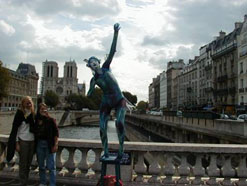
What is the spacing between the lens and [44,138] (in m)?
6.12

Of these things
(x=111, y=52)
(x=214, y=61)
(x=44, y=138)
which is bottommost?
(x=44, y=138)

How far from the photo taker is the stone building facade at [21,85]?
107 metres

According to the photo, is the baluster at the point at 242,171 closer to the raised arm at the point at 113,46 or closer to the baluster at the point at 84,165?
the baluster at the point at 84,165

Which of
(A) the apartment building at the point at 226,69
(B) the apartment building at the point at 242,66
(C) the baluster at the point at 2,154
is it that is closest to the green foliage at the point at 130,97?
(A) the apartment building at the point at 226,69

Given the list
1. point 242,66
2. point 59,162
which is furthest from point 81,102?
point 59,162

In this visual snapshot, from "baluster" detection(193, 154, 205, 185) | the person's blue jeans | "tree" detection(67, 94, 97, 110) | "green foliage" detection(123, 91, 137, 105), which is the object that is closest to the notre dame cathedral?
"tree" detection(67, 94, 97, 110)

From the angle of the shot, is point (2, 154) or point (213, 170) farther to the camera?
point (2, 154)

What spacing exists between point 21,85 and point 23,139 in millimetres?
120727

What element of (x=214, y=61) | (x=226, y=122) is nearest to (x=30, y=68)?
(x=214, y=61)

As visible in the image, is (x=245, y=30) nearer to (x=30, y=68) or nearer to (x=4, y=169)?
(x=4, y=169)

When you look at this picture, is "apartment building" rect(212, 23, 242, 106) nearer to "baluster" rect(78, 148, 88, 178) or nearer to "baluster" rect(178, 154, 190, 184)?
"baluster" rect(178, 154, 190, 184)

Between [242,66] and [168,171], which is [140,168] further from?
[242,66]

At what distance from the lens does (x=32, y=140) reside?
20.2ft

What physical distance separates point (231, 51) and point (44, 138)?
171 feet
